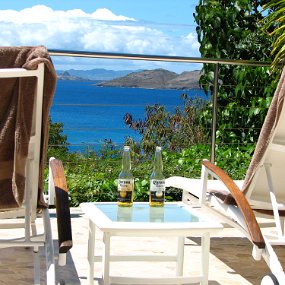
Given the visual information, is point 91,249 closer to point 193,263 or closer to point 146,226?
point 146,226

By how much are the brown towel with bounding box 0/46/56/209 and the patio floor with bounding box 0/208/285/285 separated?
23.3 inches

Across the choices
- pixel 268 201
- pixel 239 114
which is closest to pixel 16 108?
pixel 268 201

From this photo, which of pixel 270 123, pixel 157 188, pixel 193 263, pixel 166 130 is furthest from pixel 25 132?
pixel 166 130

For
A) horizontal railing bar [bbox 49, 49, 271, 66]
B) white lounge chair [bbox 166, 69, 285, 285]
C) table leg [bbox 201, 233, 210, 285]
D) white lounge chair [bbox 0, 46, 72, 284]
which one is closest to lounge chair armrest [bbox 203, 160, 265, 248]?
white lounge chair [bbox 166, 69, 285, 285]

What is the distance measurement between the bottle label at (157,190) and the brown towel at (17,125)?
0.43 metres

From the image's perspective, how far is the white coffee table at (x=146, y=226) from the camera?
7.80 ft

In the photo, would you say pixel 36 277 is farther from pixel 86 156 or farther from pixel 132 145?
pixel 132 145

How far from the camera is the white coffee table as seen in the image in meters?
2.38

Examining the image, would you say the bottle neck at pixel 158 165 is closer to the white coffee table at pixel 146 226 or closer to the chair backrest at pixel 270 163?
the white coffee table at pixel 146 226

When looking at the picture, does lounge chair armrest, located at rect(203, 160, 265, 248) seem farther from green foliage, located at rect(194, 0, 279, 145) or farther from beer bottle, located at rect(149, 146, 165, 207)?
green foliage, located at rect(194, 0, 279, 145)

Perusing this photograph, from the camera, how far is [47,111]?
8.52 feet

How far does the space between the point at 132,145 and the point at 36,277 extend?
11.1ft

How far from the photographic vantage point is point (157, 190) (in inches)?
108

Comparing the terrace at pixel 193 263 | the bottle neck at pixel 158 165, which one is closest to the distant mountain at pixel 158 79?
the terrace at pixel 193 263
